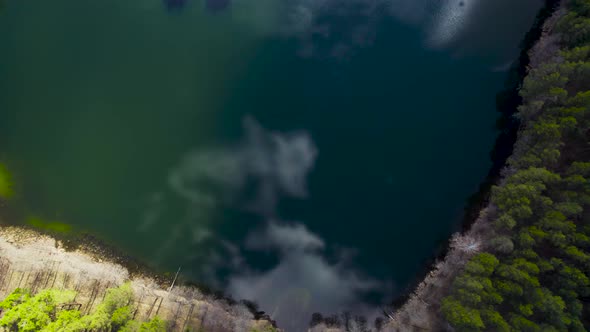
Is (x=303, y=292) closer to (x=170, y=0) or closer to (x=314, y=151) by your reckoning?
(x=314, y=151)

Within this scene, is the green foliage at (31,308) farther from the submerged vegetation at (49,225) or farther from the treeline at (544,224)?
the treeline at (544,224)

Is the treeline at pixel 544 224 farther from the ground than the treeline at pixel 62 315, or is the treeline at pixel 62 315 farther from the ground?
the treeline at pixel 544 224

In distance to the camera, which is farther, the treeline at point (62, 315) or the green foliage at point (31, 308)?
the treeline at point (62, 315)

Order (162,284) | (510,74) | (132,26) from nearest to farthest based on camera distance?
(162,284)
(510,74)
(132,26)

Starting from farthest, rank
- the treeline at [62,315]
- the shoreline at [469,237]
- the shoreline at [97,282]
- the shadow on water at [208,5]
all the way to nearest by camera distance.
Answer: the shadow on water at [208,5], the shoreline at [97,282], the shoreline at [469,237], the treeline at [62,315]

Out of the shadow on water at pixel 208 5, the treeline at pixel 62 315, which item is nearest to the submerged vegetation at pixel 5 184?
the treeline at pixel 62 315


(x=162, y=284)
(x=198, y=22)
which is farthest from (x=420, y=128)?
(x=162, y=284)

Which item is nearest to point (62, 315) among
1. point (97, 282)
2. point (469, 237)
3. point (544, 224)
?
point (97, 282)

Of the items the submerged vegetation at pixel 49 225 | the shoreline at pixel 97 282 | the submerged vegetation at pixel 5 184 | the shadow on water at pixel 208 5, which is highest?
the shadow on water at pixel 208 5
